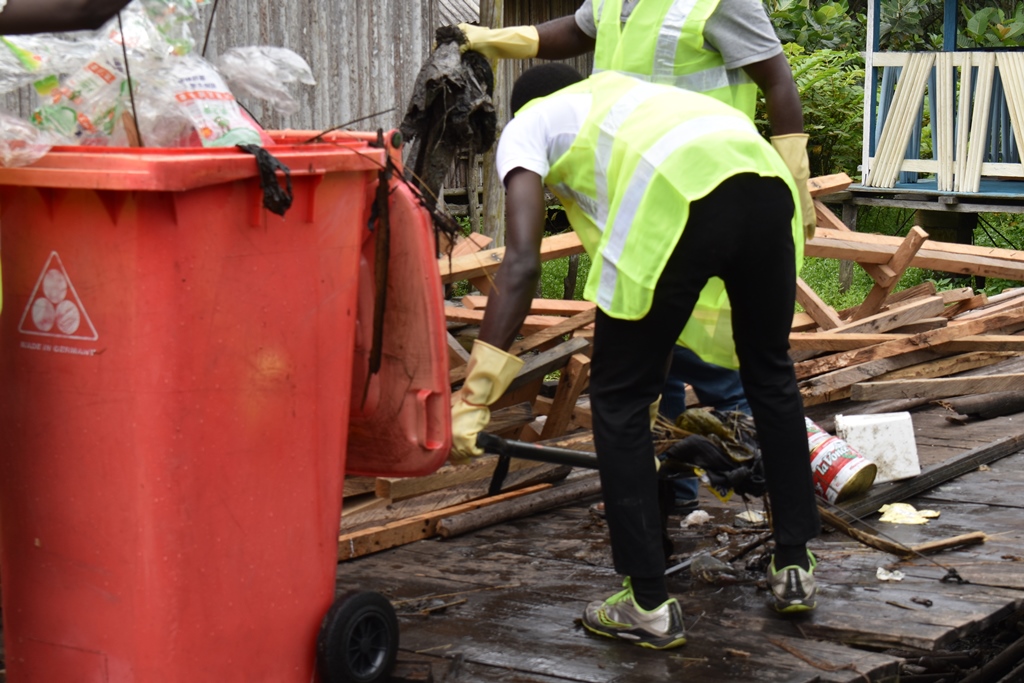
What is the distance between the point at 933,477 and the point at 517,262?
87.7 inches

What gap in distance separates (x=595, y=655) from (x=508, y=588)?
0.59 m

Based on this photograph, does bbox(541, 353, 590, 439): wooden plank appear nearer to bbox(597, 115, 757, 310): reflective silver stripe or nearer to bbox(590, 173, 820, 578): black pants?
bbox(590, 173, 820, 578): black pants

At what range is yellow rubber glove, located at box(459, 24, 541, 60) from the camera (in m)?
4.36

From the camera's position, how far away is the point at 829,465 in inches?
174

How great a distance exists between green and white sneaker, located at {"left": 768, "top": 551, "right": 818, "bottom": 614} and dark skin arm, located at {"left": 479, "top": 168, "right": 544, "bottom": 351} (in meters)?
0.96

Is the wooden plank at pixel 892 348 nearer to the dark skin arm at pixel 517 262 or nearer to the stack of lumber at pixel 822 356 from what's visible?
the stack of lumber at pixel 822 356

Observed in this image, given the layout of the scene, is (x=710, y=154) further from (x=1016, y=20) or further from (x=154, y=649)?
(x=1016, y=20)

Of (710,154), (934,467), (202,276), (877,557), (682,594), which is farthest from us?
(934,467)

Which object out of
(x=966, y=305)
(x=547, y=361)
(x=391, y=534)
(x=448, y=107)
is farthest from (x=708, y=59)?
(x=966, y=305)

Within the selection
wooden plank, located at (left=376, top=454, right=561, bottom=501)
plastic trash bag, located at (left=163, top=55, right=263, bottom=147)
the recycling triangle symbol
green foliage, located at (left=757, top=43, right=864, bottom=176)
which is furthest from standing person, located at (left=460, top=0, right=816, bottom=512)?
green foliage, located at (left=757, top=43, right=864, bottom=176)

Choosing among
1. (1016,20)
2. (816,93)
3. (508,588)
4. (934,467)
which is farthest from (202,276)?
(1016,20)

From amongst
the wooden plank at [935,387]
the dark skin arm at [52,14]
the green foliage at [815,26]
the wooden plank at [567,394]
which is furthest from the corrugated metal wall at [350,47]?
the green foliage at [815,26]

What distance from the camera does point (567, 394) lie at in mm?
5289

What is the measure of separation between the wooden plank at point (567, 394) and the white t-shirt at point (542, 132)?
1.85m
